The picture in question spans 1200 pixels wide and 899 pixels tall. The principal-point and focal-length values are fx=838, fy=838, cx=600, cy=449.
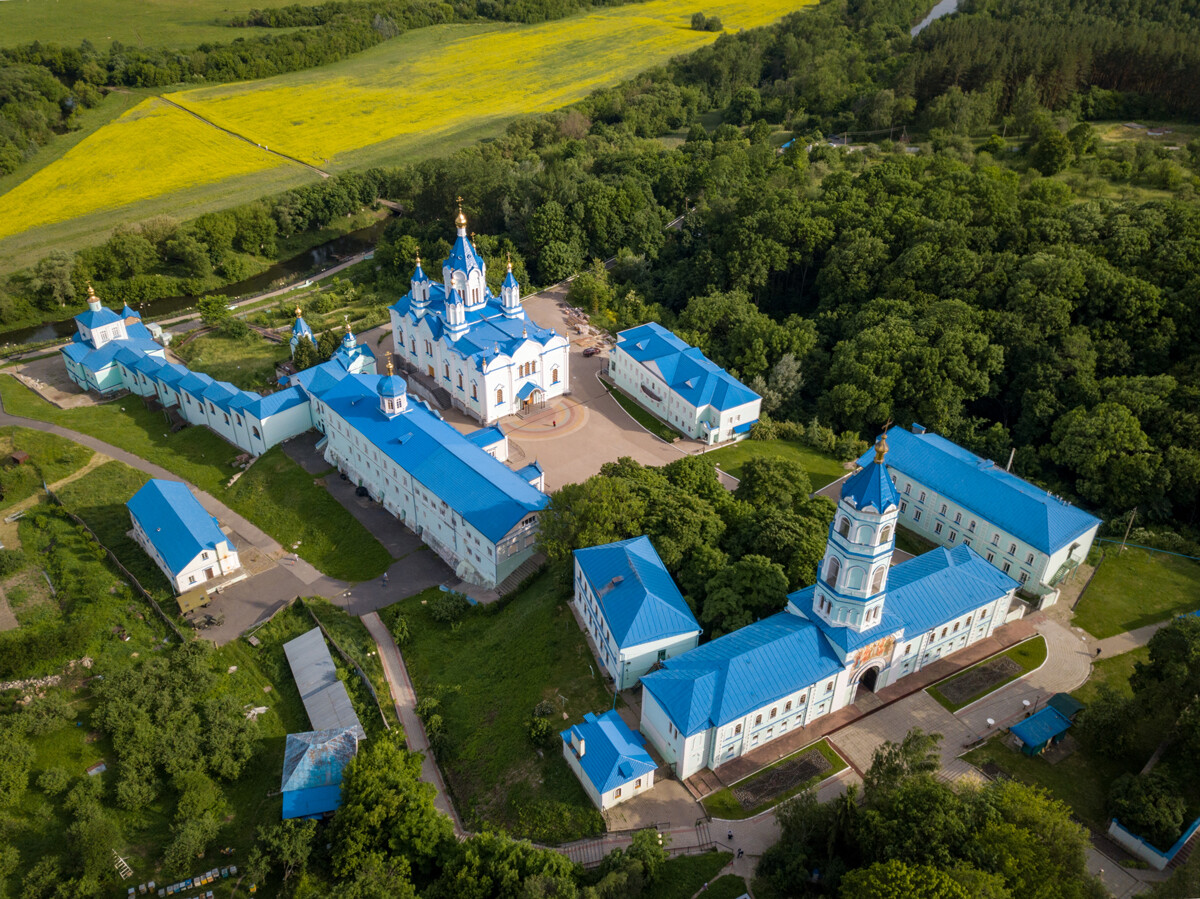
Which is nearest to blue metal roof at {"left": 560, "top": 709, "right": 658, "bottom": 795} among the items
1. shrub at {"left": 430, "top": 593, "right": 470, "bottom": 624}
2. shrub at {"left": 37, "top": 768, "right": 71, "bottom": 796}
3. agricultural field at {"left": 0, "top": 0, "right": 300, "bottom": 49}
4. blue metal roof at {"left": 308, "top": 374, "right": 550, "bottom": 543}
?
shrub at {"left": 430, "top": 593, "right": 470, "bottom": 624}

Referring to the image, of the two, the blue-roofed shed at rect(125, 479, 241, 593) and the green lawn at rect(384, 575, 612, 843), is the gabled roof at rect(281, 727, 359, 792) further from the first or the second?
the blue-roofed shed at rect(125, 479, 241, 593)

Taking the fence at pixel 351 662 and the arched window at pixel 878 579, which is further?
the fence at pixel 351 662

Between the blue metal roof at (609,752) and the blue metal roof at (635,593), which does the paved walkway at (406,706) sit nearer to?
the blue metal roof at (609,752)

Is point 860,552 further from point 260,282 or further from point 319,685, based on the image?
point 260,282

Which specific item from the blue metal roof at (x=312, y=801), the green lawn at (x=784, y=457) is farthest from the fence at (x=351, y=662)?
the green lawn at (x=784, y=457)

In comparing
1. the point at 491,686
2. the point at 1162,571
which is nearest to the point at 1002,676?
the point at 1162,571

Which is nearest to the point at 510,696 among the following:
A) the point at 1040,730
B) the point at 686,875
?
the point at 686,875
